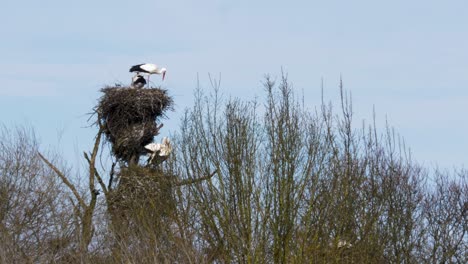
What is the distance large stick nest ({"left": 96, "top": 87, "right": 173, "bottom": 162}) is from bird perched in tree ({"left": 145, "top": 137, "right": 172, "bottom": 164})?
0.49m

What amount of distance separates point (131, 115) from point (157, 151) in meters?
1.10

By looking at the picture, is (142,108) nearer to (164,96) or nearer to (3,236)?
(164,96)

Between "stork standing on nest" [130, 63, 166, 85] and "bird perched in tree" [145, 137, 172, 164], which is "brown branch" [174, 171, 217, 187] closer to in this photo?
"bird perched in tree" [145, 137, 172, 164]

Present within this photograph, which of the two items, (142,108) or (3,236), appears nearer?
(3,236)

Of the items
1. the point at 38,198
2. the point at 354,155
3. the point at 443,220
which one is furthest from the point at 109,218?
the point at 443,220

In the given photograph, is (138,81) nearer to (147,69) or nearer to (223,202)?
(147,69)

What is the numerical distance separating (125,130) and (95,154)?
1.80 metres

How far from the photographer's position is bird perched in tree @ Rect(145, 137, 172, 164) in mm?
20406

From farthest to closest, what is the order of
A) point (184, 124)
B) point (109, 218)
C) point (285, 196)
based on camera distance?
point (109, 218) < point (184, 124) < point (285, 196)

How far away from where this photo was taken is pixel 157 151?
21.6m

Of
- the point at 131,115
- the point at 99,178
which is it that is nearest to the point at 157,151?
the point at 131,115

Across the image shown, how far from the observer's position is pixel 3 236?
63.1 feet

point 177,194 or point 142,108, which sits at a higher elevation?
point 142,108

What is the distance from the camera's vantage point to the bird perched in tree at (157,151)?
20406mm
